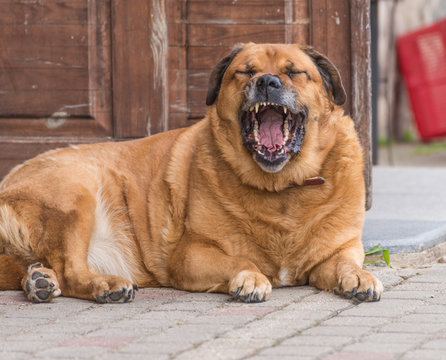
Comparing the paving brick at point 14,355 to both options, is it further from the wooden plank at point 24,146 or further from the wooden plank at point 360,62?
the wooden plank at point 360,62

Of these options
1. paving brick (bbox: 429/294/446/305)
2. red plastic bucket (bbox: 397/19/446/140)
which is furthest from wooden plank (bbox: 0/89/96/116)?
red plastic bucket (bbox: 397/19/446/140)

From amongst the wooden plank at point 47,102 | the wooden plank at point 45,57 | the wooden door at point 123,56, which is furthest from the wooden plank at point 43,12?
the wooden plank at point 47,102

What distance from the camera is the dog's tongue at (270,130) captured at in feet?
14.2

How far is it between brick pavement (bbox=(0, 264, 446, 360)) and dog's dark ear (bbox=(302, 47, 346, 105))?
3.16 feet

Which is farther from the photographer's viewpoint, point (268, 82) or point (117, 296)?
point (268, 82)

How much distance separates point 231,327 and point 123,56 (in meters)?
2.64

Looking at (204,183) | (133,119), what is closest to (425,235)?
(204,183)

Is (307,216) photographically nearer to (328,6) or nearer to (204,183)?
(204,183)

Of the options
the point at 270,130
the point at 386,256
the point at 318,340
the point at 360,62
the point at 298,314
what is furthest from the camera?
the point at 360,62

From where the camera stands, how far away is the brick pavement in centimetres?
307

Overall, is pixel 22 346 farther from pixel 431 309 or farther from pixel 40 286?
pixel 431 309

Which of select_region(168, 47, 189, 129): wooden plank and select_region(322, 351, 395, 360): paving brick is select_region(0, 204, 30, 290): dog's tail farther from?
select_region(322, 351, 395, 360): paving brick

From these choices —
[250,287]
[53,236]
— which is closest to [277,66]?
[250,287]

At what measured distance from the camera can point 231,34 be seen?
559 centimetres
